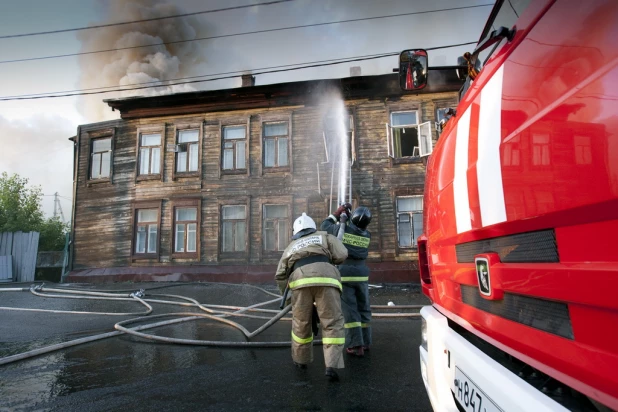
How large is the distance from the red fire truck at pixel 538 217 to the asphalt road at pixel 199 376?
145 cm

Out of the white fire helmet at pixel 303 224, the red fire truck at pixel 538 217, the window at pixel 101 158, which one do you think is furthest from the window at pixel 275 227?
the red fire truck at pixel 538 217

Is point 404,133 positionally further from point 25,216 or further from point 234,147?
point 25,216

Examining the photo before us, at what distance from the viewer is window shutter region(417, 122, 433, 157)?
12070mm

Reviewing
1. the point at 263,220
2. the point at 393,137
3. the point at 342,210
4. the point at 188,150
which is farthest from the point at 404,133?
the point at 342,210

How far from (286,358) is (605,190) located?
3.76 meters

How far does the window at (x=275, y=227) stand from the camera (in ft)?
41.8

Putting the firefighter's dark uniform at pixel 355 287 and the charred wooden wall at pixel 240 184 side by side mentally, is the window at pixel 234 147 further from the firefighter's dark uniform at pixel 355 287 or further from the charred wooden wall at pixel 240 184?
the firefighter's dark uniform at pixel 355 287

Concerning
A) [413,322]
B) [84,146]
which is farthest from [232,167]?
[413,322]

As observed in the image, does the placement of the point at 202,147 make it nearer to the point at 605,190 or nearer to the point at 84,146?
the point at 84,146

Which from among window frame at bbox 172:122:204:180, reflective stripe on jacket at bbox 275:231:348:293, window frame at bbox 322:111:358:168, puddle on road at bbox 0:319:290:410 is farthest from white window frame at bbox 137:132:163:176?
reflective stripe on jacket at bbox 275:231:348:293

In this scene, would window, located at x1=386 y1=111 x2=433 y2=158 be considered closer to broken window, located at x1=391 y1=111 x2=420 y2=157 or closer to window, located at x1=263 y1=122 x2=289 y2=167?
broken window, located at x1=391 y1=111 x2=420 y2=157

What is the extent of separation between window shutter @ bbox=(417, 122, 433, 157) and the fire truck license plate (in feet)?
37.2

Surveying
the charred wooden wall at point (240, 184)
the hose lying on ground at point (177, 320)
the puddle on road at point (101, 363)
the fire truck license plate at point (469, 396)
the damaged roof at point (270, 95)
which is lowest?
the puddle on road at point (101, 363)

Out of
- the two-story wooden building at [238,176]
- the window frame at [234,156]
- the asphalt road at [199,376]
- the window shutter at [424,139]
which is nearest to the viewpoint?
the asphalt road at [199,376]
